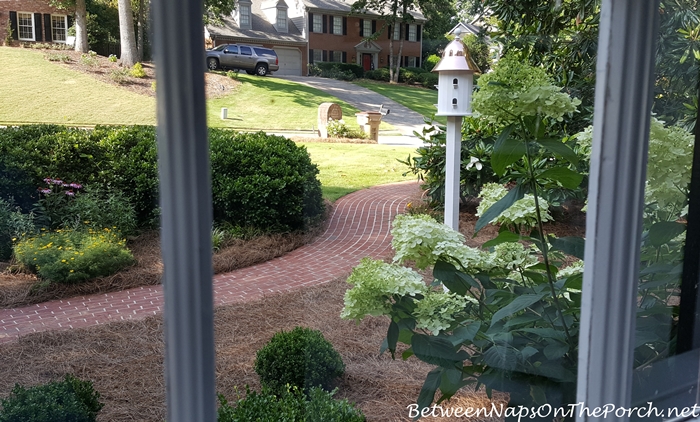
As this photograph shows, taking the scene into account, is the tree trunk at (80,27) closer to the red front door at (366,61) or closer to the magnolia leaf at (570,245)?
the red front door at (366,61)

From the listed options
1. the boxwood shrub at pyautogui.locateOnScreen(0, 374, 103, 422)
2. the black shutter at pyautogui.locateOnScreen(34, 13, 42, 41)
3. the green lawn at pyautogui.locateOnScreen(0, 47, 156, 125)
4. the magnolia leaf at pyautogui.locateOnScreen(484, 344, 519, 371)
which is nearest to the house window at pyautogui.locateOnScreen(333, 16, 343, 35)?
the green lawn at pyautogui.locateOnScreen(0, 47, 156, 125)

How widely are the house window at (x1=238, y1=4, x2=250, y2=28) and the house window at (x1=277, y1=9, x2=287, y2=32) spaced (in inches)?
4.6

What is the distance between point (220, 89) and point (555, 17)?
165 cm

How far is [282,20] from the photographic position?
128cm

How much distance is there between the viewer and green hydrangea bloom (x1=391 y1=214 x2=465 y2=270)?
1264mm

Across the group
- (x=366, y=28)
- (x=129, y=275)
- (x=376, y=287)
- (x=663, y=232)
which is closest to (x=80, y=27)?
(x=129, y=275)

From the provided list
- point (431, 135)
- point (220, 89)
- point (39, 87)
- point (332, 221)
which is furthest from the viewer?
point (431, 135)

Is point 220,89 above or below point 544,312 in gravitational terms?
above

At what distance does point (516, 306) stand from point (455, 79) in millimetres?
1118

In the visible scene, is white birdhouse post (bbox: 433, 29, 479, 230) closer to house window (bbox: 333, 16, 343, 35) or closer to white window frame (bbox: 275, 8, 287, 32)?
house window (bbox: 333, 16, 343, 35)

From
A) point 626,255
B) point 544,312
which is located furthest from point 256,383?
point 626,255

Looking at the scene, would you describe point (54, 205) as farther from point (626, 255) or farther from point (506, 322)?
point (626, 255)

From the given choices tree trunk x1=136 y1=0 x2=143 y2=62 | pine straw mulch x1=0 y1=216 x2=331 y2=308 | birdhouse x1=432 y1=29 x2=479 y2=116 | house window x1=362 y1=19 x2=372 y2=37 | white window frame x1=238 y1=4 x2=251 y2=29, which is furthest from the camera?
birdhouse x1=432 y1=29 x2=479 y2=116

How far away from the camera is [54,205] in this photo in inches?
67.1
